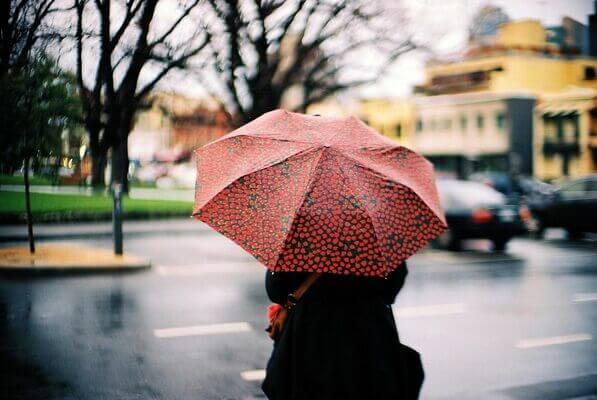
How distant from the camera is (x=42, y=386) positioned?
5.44 m

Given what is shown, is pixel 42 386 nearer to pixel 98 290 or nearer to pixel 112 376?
pixel 112 376

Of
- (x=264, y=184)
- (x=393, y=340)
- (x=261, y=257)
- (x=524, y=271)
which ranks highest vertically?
(x=264, y=184)

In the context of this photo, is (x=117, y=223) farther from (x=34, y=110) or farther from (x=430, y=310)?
(x=430, y=310)

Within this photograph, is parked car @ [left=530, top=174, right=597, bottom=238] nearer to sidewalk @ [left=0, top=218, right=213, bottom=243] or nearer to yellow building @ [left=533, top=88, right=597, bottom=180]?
sidewalk @ [left=0, top=218, right=213, bottom=243]

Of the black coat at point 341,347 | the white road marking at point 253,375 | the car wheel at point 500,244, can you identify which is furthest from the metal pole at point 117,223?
the black coat at point 341,347

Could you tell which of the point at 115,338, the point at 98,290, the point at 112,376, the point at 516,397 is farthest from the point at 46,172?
the point at 516,397

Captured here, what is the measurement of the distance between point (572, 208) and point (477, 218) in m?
4.65

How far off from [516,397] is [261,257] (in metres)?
3.33

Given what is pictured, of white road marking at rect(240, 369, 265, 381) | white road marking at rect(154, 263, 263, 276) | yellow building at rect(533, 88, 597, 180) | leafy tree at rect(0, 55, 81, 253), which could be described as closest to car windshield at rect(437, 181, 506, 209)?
white road marking at rect(154, 263, 263, 276)

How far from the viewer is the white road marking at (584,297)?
31.3 ft

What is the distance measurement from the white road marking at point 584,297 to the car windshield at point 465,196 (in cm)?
505

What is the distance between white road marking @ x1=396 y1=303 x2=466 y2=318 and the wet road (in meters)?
0.03

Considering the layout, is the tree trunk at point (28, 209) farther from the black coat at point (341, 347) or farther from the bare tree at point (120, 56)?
the black coat at point (341, 347)

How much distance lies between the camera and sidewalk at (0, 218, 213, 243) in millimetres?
16078
